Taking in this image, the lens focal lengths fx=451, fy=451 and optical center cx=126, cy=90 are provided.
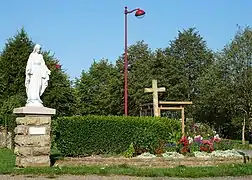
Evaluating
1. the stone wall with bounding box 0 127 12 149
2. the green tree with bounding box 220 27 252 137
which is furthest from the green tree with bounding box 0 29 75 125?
the green tree with bounding box 220 27 252 137

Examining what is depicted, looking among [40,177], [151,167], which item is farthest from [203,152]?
[40,177]

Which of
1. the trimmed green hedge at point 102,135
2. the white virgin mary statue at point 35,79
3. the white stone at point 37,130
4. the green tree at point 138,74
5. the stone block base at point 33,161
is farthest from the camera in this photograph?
the green tree at point 138,74

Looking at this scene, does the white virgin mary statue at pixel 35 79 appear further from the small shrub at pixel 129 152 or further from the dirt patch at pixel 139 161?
the small shrub at pixel 129 152

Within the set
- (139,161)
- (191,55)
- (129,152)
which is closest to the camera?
(139,161)

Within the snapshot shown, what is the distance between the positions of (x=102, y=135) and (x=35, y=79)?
331 cm

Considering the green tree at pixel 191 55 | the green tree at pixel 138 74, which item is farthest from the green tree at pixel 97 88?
the green tree at pixel 191 55

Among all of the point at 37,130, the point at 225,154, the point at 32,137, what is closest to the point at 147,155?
the point at 225,154

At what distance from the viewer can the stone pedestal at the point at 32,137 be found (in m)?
13.8

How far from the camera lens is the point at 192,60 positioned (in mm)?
62344

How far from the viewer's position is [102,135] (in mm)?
16031

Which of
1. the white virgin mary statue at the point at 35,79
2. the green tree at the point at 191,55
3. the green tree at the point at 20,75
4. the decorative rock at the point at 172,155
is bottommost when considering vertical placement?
the decorative rock at the point at 172,155

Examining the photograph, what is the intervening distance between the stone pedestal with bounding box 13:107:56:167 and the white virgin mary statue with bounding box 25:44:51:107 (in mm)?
357

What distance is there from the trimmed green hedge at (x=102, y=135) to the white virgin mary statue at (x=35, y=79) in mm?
1896

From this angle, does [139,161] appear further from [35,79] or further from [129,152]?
[35,79]
